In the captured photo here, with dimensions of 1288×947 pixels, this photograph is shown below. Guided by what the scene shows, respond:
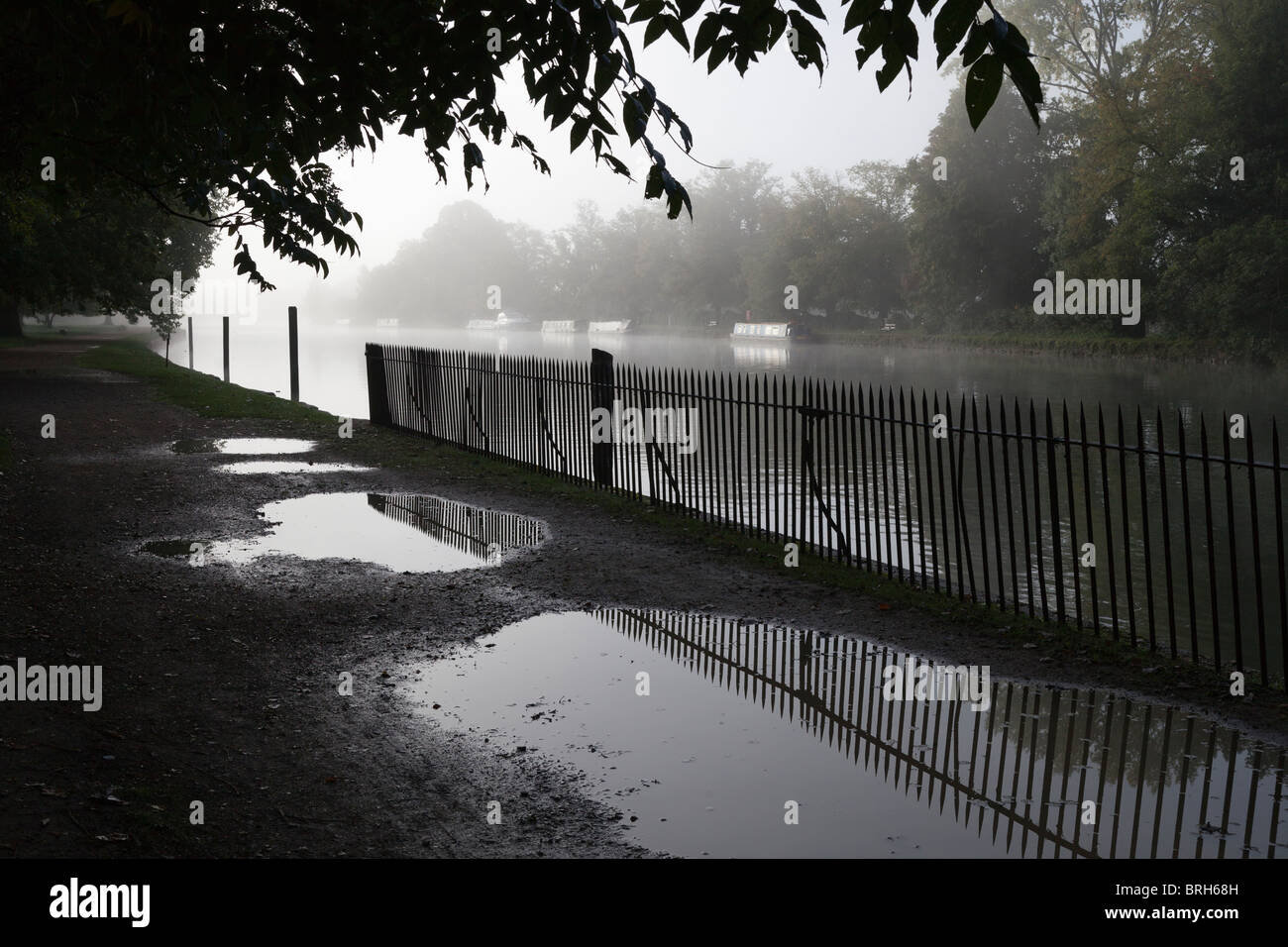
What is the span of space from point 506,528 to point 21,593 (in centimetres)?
453

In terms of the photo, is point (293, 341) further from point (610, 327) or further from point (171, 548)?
point (610, 327)

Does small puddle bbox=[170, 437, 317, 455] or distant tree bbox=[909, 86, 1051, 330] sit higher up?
distant tree bbox=[909, 86, 1051, 330]

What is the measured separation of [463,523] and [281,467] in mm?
4877

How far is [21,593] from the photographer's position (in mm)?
8289

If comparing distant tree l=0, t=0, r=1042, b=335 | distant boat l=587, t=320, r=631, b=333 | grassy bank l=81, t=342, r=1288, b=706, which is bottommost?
grassy bank l=81, t=342, r=1288, b=706

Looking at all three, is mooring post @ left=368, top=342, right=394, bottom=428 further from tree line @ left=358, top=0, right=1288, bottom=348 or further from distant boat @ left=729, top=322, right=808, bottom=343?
distant boat @ left=729, top=322, right=808, bottom=343

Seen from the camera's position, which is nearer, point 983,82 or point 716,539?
point 983,82

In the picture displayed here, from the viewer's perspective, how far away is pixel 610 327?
12750cm

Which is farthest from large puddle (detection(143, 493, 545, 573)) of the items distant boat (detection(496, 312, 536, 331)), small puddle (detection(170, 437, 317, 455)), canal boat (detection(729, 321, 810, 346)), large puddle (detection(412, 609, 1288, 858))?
distant boat (detection(496, 312, 536, 331))

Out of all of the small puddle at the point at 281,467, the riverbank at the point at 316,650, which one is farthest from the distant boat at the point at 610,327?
the riverbank at the point at 316,650

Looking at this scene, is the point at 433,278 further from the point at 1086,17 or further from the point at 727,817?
the point at 727,817

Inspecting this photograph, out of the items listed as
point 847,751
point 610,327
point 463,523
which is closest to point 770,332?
point 610,327

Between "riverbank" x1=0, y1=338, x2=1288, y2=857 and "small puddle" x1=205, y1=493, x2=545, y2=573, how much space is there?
0.32m

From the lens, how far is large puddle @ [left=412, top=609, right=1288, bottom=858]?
15.7ft
